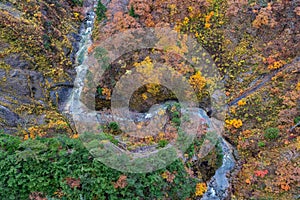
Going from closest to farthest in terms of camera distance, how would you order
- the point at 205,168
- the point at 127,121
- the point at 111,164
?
1. the point at 111,164
2. the point at 205,168
3. the point at 127,121

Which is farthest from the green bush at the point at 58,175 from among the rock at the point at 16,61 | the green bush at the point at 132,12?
the green bush at the point at 132,12

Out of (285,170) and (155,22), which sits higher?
(155,22)

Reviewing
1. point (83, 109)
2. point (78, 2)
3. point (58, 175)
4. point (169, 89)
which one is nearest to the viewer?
point (58, 175)

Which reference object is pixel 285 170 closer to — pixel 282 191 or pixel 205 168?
pixel 282 191

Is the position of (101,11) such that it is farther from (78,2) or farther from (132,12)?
(78,2)

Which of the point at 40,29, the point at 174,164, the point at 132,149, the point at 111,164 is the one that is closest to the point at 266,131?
the point at 174,164

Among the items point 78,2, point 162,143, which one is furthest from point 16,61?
point 162,143
